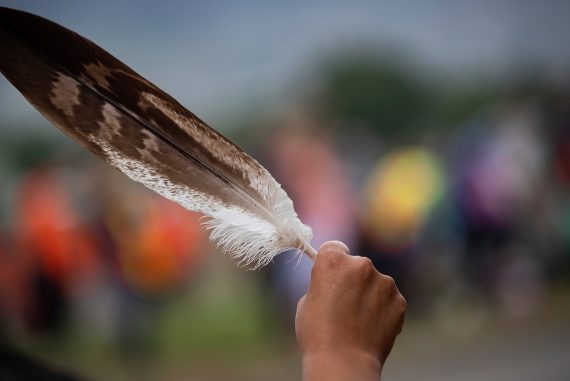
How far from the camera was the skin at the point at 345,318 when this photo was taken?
99 cm

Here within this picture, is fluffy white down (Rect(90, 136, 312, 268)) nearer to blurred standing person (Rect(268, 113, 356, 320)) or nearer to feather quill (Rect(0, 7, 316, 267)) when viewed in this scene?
feather quill (Rect(0, 7, 316, 267))

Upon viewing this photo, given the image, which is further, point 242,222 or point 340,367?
point 242,222

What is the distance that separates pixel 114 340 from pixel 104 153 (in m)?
4.65

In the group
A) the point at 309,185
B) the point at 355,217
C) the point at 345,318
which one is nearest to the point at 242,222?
the point at 345,318

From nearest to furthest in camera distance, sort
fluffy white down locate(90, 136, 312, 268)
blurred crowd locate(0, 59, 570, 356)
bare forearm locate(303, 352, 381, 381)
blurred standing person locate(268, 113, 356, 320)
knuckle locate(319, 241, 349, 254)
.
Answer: bare forearm locate(303, 352, 381, 381) < knuckle locate(319, 241, 349, 254) < fluffy white down locate(90, 136, 312, 268) < blurred crowd locate(0, 59, 570, 356) < blurred standing person locate(268, 113, 356, 320)

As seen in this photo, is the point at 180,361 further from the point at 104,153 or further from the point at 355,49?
the point at 104,153

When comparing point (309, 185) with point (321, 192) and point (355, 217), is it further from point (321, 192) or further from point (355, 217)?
point (355, 217)

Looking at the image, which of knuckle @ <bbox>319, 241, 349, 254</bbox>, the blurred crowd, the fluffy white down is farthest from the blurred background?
knuckle @ <bbox>319, 241, 349, 254</bbox>

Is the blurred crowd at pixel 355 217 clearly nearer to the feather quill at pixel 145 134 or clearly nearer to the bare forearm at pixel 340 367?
the feather quill at pixel 145 134

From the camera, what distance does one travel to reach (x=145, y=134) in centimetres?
123

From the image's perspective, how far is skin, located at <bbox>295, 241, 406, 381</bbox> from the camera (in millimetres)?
986

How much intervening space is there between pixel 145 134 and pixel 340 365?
51 cm

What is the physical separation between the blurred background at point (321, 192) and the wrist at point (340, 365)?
3.96 meters

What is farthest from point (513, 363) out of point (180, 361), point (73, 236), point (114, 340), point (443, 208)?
point (73, 236)
